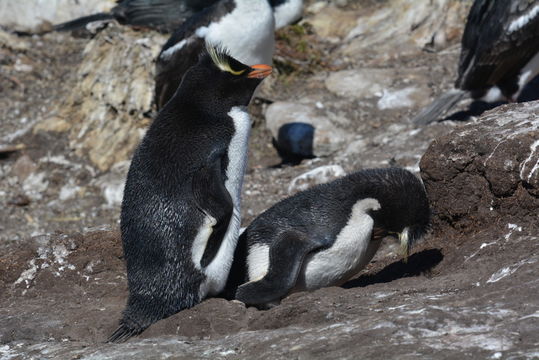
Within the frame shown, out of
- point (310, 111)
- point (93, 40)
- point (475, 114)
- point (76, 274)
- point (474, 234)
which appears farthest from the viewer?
point (93, 40)

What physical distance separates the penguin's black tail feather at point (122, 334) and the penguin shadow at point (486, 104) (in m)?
4.86

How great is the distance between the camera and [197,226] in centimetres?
397

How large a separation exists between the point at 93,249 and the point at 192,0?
4645mm

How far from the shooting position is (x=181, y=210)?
3.96 m

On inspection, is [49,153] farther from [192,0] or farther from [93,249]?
[93,249]

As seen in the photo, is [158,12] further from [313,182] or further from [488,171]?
[488,171]

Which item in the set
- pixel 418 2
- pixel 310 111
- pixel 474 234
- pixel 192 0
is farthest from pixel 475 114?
pixel 474 234

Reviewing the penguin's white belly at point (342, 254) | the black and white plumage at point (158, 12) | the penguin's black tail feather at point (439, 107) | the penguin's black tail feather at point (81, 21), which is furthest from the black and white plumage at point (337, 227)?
the penguin's black tail feather at point (81, 21)

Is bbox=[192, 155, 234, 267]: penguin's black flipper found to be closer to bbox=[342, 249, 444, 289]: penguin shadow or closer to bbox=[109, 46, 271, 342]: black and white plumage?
bbox=[109, 46, 271, 342]: black and white plumage

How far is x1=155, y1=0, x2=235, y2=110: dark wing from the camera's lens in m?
7.66

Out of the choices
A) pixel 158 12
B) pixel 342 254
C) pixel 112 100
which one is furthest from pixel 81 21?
pixel 342 254

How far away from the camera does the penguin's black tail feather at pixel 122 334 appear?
3.88 metres

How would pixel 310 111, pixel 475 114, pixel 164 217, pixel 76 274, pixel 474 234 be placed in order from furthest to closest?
pixel 310 111, pixel 475 114, pixel 76 274, pixel 474 234, pixel 164 217

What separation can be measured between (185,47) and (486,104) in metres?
2.96
